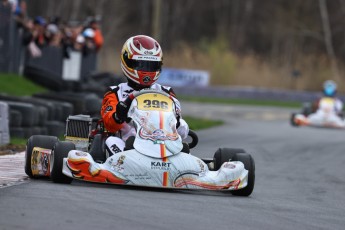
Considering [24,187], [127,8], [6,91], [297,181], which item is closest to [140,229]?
[24,187]

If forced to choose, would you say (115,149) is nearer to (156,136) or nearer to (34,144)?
(156,136)

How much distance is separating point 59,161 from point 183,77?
31094 millimetres

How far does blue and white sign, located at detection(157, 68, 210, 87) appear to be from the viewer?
39.6 metres

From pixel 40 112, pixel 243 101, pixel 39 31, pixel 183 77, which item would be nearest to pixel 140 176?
pixel 40 112

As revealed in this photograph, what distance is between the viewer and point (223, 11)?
206 feet

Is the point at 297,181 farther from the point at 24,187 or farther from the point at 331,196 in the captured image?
the point at 24,187

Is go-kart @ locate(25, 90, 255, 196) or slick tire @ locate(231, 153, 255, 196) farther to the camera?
slick tire @ locate(231, 153, 255, 196)

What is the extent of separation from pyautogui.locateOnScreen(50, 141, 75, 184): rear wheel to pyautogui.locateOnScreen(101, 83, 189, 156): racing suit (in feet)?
1.26

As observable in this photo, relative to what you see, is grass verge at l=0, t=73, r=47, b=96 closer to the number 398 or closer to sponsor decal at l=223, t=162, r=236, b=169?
the number 398

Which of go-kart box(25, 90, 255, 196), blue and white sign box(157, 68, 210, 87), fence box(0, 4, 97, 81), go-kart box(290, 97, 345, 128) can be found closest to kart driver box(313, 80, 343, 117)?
go-kart box(290, 97, 345, 128)

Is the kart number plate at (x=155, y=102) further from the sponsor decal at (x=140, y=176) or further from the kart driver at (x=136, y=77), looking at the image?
the sponsor decal at (x=140, y=176)

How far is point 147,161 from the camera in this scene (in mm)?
8516

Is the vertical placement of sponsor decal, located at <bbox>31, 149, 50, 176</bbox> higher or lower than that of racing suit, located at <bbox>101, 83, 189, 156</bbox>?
lower

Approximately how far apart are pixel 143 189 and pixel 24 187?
1.22 metres
